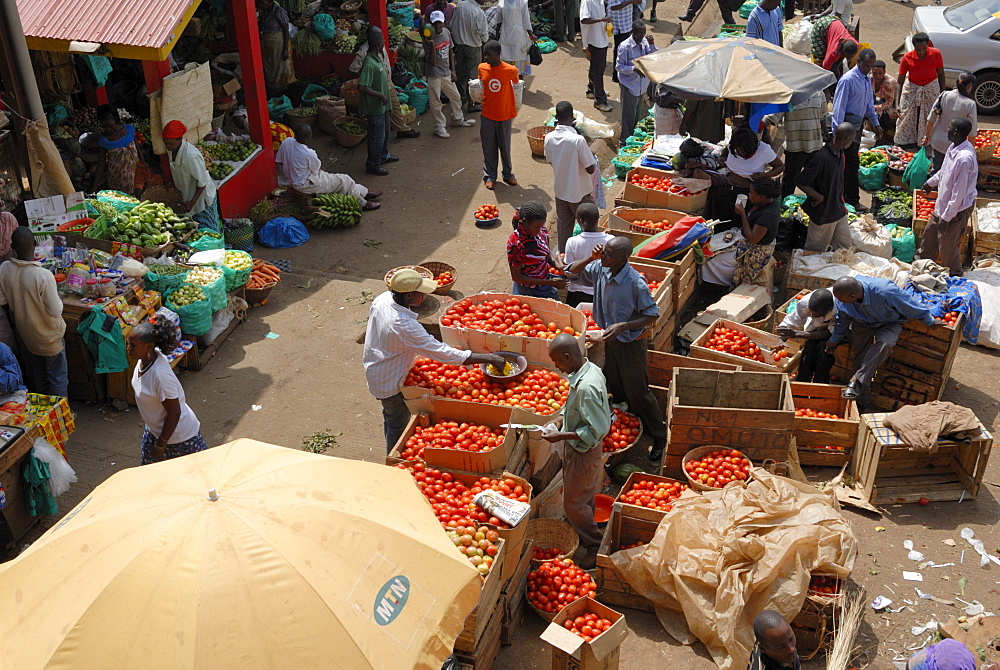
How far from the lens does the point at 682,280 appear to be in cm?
945

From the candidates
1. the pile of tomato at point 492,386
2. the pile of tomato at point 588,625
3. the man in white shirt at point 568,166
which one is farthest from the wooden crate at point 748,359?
the pile of tomato at point 588,625

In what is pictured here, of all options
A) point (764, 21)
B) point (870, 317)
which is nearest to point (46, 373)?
point (870, 317)

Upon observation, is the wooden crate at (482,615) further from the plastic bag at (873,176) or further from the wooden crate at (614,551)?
the plastic bag at (873,176)

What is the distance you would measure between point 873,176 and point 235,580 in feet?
38.7

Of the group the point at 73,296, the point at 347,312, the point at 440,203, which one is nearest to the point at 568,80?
the point at 440,203

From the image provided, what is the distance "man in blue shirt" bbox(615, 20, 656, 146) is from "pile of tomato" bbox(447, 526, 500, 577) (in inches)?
378

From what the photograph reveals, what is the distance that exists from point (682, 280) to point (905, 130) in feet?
22.9

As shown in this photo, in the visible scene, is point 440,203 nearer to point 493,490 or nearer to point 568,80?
point 568,80

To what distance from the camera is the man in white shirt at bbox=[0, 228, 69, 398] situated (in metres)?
7.87

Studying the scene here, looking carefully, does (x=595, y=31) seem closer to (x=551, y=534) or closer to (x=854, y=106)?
(x=854, y=106)

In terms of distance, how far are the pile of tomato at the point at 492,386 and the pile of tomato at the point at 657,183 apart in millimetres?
4213

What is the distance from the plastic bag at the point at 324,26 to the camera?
607 inches

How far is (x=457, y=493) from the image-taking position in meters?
6.31

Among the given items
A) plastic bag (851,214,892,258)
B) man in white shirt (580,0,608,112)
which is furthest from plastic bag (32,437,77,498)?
man in white shirt (580,0,608,112)
